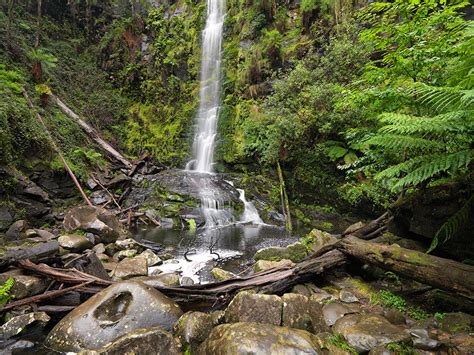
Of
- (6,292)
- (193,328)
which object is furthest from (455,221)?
(6,292)

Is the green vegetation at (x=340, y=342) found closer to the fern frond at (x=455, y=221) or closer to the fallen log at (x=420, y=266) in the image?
the fallen log at (x=420, y=266)

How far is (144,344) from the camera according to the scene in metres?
2.90

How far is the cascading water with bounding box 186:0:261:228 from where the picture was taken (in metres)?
16.5

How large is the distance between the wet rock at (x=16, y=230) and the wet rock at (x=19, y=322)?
381 centimetres

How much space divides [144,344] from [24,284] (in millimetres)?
2431

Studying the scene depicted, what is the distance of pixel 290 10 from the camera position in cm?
1625

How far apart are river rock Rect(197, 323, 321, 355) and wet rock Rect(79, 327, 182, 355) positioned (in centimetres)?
37

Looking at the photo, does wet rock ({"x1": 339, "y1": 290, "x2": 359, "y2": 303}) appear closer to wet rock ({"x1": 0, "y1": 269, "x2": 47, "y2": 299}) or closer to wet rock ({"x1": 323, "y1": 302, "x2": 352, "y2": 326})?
wet rock ({"x1": 323, "y1": 302, "x2": 352, "y2": 326})

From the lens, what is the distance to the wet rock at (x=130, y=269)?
5.02m

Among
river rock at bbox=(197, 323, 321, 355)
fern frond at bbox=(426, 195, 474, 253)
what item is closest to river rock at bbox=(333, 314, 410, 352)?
river rock at bbox=(197, 323, 321, 355)

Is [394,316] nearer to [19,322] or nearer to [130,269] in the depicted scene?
[130,269]

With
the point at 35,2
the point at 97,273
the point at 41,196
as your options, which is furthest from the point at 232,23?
the point at 97,273

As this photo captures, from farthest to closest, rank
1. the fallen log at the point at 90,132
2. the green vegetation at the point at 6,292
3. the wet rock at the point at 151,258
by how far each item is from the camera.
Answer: the fallen log at the point at 90,132
the wet rock at the point at 151,258
the green vegetation at the point at 6,292

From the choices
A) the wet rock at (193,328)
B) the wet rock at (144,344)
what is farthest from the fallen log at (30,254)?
the wet rock at (193,328)
